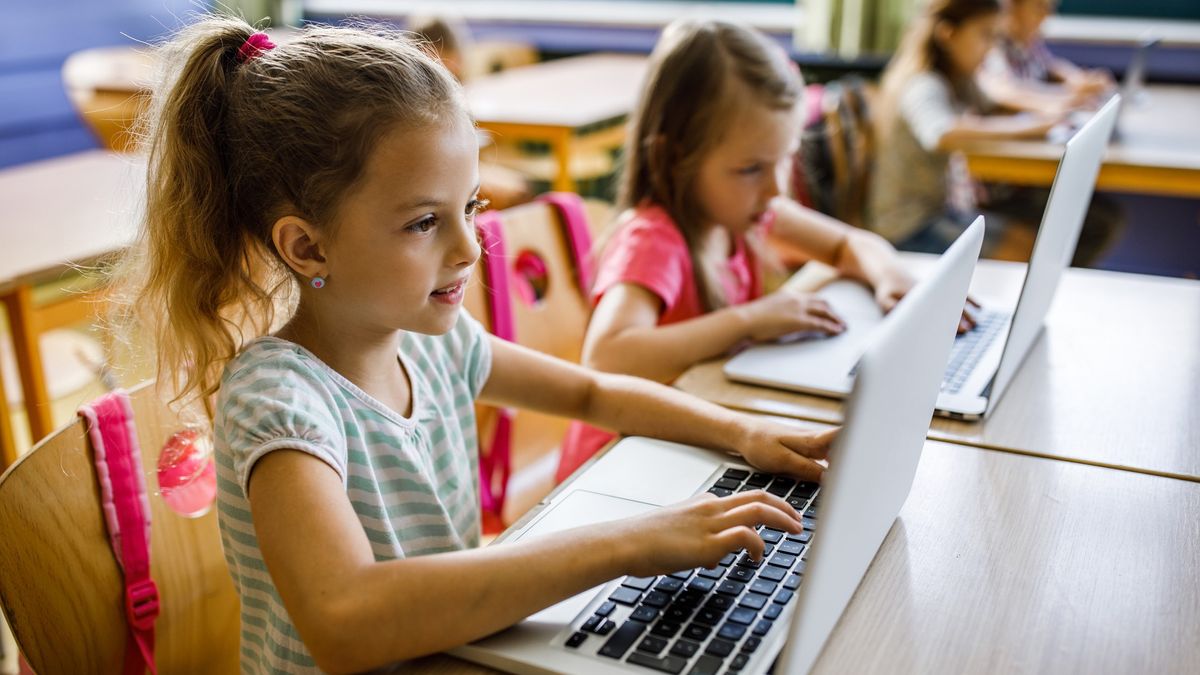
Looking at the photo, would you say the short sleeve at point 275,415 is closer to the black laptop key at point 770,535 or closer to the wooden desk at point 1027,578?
the wooden desk at point 1027,578

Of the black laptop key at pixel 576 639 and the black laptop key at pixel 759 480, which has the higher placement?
the black laptop key at pixel 576 639

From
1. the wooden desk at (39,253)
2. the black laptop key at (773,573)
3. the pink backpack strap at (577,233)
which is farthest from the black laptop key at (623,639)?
the wooden desk at (39,253)

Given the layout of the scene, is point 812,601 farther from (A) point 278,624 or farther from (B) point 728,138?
(B) point 728,138

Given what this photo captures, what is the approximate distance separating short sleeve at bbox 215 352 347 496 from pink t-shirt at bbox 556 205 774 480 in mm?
527

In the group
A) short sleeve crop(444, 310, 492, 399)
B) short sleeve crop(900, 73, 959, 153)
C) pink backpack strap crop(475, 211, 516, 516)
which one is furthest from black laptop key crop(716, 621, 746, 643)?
short sleeve crop(900, 73, 959, 153)

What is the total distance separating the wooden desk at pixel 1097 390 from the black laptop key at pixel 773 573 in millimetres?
348

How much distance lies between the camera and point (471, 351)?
1.09m

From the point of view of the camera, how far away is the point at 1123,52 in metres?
3.90

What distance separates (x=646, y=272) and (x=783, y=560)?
612 millimetres

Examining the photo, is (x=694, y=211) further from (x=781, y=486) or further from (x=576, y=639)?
(x=576, y=639)

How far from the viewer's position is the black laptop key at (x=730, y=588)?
2.51 feet

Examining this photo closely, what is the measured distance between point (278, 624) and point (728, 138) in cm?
84

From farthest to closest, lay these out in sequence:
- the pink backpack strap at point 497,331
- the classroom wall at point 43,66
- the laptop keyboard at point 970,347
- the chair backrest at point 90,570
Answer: the classroom wall at point 43,66
the pink backpack strap at point 497,331
the laptop keyboard at point 970,347
the chair backrest at point 90,570

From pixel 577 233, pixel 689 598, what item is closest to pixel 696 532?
pixel 689 598
